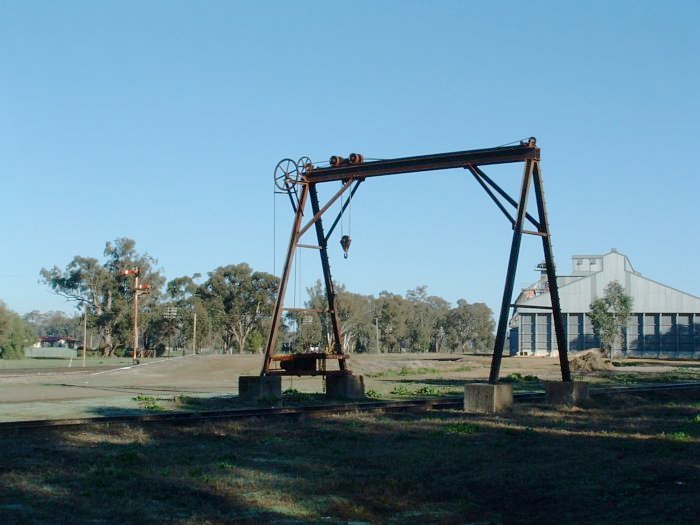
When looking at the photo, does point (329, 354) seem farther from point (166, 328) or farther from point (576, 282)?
point (166, 328)

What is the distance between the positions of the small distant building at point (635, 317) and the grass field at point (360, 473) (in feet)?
286

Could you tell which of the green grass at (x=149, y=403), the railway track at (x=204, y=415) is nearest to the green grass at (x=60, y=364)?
the green grass at (x=149, y=403)

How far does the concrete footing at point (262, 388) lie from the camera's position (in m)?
24.5

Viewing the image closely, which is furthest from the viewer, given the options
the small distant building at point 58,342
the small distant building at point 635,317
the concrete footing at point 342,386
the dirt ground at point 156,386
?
the small distant building at point 58,342

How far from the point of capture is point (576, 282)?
105312mm

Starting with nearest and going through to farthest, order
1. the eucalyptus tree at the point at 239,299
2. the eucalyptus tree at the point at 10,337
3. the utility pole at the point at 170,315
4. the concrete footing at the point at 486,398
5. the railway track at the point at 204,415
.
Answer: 1. the railway track at the point at 204,415
2. the concrete footing at the point at 486,398
3. the eucalyptus tree at the point at 10,337
4. the utility pole at the point at 170,315
5. the eucalyptus tree at the point at 239,299

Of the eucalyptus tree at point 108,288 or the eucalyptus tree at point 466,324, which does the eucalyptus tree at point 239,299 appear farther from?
the eucalyptus tree at point 466,324

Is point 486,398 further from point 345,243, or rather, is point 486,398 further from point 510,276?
point 345,243

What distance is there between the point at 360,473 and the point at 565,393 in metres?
11.1

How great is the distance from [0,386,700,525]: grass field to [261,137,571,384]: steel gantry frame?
4.33 metres

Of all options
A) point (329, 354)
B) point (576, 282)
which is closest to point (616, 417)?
point (329, 354)

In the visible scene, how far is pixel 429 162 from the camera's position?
23.5m

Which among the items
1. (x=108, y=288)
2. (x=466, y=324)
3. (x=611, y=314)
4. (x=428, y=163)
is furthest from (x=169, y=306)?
(x=428, y=163)

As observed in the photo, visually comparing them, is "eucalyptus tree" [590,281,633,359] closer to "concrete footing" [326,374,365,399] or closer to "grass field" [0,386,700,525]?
"concrete footing" [326,374,365,399]
